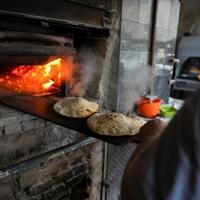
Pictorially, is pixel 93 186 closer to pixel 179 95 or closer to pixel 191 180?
pixel 191 180

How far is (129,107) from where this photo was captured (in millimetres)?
2424

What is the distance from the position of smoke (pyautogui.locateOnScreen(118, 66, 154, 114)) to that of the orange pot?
0.22 ft

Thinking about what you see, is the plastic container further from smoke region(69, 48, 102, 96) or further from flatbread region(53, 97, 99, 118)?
flatbread region(53, 97, 99, 118)

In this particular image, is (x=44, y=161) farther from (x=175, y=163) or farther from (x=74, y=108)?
(x=175, y=163)

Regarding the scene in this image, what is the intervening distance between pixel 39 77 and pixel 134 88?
0.89m

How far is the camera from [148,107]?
8.11 ft

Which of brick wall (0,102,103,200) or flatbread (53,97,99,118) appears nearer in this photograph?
flatbread (53,97,99,118)

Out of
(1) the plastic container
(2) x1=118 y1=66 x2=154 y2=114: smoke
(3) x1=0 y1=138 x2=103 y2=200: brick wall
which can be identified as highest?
(2) x1=118 y1=66 x2=154 y2=114: smoke

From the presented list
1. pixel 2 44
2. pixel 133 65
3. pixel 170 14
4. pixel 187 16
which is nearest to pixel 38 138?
pixel 2 44

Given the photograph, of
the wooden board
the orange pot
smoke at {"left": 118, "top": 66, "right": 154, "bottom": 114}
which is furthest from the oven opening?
the orange pot

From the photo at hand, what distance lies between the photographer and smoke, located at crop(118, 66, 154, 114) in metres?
2.25

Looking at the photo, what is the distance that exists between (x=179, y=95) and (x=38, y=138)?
15.1 feet

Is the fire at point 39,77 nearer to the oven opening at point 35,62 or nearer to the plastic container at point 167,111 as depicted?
the oven opening at point 35,62

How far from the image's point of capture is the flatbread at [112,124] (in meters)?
1.19
